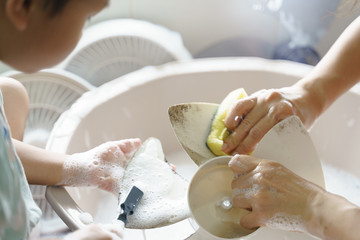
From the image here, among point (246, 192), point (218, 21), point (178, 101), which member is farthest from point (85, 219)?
point (218, 21)

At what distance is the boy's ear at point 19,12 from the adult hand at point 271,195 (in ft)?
1.55

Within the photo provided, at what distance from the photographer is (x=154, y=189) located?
96cm

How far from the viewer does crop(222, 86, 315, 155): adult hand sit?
978mm

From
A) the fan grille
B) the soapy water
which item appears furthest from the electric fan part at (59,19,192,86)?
the soapy water

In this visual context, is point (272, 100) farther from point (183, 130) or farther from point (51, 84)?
point (51, 84)

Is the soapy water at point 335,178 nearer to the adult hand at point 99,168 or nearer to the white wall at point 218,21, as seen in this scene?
the adult hand at point 99,168

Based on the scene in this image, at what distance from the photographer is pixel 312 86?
1064 mm

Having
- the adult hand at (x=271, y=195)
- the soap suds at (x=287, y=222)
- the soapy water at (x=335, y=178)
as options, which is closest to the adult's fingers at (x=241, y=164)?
the adult hand at (x=271, y=195)

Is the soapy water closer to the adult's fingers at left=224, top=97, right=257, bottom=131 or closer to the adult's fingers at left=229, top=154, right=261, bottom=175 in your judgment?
the adult's fingers at left=224, top=97, right=257, bottom=131

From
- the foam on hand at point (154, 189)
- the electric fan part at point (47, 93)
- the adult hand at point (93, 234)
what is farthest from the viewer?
the electric fan part at point (47, 93)

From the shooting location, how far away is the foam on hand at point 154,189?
2.88ft

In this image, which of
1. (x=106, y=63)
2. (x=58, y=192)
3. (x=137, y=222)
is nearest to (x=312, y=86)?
(x=137, y=222)

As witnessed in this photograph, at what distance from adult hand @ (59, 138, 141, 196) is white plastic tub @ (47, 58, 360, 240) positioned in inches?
5.4

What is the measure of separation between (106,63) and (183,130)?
2.35 feet
